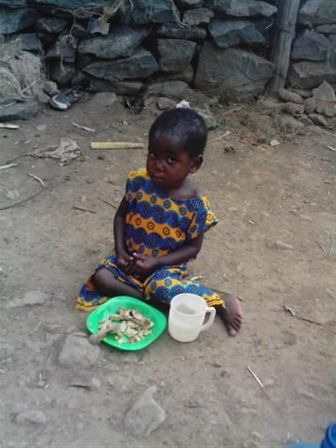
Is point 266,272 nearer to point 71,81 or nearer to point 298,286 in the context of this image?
point 298,286

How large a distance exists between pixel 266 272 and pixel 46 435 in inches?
59.5

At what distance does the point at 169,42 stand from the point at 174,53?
0.10 metres

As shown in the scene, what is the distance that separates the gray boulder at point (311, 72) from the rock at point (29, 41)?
2272 mm

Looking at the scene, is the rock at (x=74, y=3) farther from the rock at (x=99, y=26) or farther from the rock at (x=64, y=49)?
the rock at (x=64, y=49)

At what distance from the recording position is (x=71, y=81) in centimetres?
462

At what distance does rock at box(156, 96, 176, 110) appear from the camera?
4566 millimetres

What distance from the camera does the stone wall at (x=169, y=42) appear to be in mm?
4391

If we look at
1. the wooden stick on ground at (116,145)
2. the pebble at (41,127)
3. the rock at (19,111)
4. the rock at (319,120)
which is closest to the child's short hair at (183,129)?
the wooden stick on ground at (116,145)

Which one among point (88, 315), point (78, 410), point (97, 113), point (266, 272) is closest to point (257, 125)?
point (97, 113)

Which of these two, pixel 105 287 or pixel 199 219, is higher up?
pixel 199 219

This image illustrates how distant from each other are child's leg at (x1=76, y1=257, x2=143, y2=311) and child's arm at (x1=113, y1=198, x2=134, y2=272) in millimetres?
52

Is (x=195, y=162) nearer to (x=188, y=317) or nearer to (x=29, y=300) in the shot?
(x=188, y=317)

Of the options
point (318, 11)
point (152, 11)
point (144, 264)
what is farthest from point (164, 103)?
point (144, 264)

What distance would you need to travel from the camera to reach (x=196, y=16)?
176 inches
